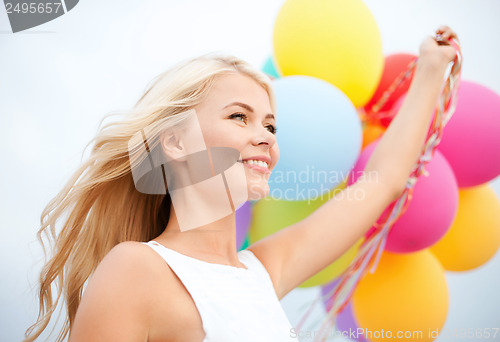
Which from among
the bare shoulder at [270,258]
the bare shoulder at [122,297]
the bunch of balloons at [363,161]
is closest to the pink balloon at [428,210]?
the bunch of balloons at [363,161]

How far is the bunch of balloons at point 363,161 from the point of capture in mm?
1086

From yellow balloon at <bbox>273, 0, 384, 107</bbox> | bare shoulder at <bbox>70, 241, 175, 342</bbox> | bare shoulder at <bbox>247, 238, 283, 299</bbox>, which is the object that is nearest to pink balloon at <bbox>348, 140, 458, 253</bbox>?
yellow balloon at <bbox>273, 0, 384, 107</bbox>

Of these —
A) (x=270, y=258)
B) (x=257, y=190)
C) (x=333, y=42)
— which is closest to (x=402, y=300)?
(x=270, y=258)

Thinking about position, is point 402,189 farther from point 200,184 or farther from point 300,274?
point 200,184

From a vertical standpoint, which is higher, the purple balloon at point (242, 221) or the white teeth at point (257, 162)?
the white teeth at point (257, 162)

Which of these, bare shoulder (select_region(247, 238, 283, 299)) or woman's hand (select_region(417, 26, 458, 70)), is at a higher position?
woman's hand (select_region(417, 26, 458, 70))

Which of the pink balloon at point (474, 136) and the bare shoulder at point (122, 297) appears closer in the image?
the bare shoulder at point (122, 297)

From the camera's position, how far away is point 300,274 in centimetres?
100

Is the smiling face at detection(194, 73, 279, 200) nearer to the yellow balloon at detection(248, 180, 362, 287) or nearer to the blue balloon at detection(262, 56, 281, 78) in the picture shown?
the yellow balloon at detection(248, 180, 362, 287)

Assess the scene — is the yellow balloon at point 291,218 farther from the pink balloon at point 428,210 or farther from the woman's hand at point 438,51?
the woman's hand at point 438,51

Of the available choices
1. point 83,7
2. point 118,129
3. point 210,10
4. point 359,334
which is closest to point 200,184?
point 118,129

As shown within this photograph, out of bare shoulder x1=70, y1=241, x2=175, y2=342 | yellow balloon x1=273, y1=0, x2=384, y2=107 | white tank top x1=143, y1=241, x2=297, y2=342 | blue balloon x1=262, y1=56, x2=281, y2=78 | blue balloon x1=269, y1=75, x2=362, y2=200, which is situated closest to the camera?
bare shoulder x1=70, y1=241, x2=175, y2=342

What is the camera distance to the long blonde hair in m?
0.93

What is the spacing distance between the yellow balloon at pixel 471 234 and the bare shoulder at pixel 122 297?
3.28 ft
